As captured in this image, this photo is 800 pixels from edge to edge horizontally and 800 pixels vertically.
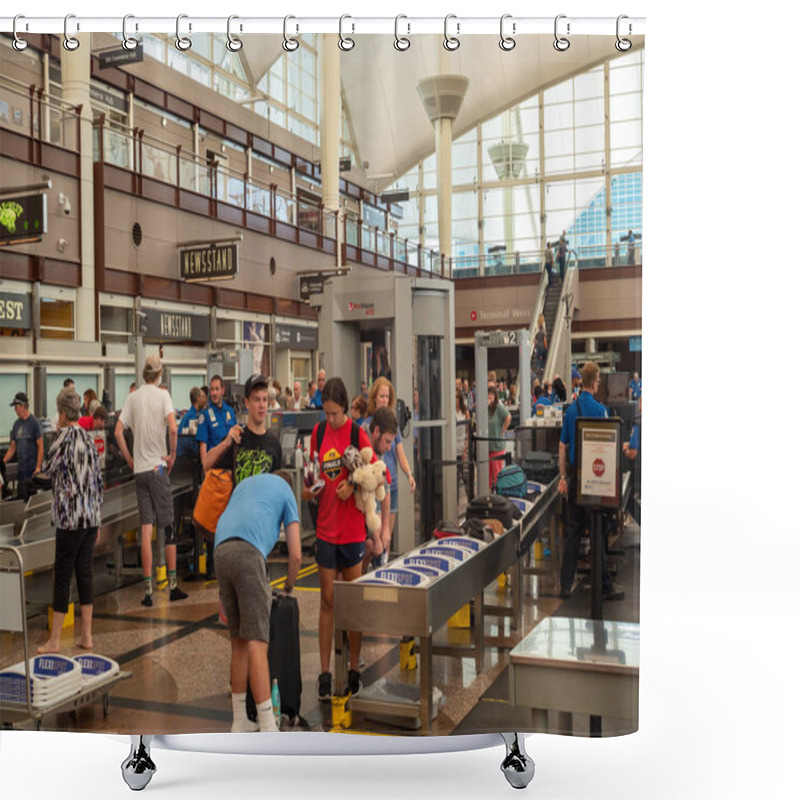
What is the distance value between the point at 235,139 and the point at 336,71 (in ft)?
1.44

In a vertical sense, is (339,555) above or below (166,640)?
above

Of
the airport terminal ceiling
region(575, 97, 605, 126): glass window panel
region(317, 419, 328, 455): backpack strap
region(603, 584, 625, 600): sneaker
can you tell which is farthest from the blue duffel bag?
region(575, 97, 605, 126): glass window panel

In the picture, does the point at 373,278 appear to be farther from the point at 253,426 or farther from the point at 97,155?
the point at 97,155

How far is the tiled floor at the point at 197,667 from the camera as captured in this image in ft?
12.4

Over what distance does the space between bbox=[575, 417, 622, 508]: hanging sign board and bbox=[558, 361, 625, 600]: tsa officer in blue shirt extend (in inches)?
1.0

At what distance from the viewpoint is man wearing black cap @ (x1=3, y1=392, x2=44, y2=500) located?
13.0 ft

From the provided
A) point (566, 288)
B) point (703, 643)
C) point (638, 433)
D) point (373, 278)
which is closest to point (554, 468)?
point (638, 433)

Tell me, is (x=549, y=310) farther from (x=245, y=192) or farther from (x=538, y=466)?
(x=245, y=192)

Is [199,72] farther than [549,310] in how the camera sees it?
No

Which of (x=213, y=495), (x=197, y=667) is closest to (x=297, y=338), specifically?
(x=213, y=495)

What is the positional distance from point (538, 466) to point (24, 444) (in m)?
1.93

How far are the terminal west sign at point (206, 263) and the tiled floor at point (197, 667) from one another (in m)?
1.06

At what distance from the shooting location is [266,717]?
148 inches

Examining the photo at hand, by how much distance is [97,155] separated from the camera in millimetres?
3977
